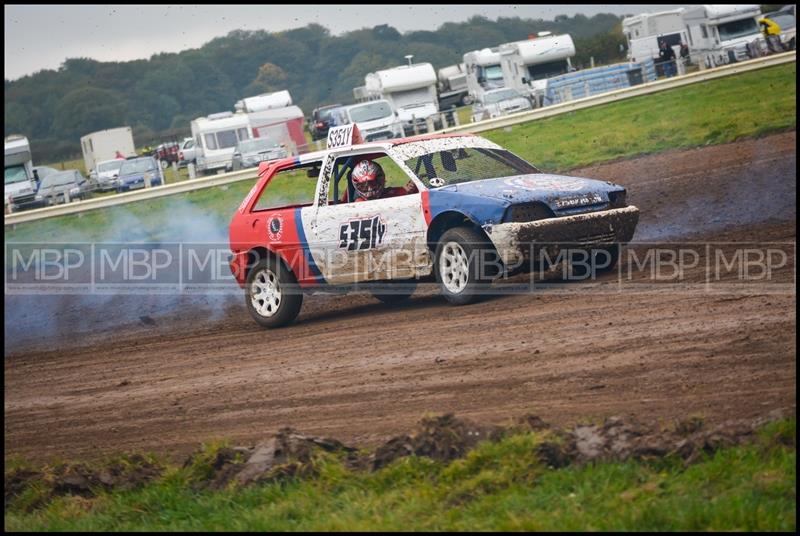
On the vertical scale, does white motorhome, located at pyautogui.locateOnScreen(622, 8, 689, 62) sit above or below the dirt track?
above

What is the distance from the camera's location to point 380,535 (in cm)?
457

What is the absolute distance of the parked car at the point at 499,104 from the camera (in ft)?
102

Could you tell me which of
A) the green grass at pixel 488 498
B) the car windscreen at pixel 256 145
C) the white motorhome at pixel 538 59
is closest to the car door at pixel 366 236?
the green grass at pixel 488 498

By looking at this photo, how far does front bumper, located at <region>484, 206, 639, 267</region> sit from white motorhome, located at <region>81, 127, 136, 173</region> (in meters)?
39.0

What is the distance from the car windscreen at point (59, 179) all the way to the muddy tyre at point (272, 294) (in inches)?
990

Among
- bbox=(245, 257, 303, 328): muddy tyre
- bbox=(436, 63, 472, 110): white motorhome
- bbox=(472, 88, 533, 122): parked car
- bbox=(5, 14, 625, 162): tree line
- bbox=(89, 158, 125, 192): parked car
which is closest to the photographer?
bbox=(245, 257, 303, 328): muddy tyre

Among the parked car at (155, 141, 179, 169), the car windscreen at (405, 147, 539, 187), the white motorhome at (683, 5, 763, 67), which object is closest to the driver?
the car windscreen at (405, 147, 539, 187)

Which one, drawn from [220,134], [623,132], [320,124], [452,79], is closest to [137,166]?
[220,134]

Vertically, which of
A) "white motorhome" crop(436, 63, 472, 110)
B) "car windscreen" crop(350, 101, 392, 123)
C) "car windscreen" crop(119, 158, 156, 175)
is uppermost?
"white motorhome" crop(436, 63, 472, 110)

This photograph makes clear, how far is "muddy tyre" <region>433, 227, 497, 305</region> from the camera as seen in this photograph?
30.8ft

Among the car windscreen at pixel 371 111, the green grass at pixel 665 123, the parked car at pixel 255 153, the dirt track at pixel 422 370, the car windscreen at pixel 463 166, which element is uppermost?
the car windscreen at pixel 371 111

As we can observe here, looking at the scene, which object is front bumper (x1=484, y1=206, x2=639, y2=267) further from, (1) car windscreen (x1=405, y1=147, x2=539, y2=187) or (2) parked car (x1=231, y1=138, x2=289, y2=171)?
(2) parked car (x1=231, y1=138, x2=289, y2=171)

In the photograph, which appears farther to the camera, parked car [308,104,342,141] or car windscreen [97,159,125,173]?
parked car [308,104,342,141]

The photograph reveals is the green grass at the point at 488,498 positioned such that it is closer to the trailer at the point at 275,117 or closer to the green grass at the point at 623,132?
the green grass at the point at 623,132
